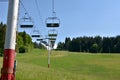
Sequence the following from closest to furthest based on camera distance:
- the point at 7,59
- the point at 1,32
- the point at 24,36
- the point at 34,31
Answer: the point at 7,59, the point at 34,31, the point at 1,32, the point at 24,36

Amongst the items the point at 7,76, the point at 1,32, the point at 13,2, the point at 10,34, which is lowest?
the point at 7,76

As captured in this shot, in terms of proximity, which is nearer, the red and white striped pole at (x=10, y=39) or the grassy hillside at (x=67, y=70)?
the red and white striped pole at (x=10, y=39)

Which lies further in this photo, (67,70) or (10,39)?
(67,70)

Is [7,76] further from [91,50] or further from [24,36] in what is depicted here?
[91,50]

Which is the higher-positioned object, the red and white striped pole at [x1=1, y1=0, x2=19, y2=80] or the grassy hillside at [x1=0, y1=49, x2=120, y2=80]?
the red and white striped pole at [x1=1, y1=0, x2=19, y2=80]

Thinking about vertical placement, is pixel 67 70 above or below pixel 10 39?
below

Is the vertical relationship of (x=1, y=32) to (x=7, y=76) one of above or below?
above

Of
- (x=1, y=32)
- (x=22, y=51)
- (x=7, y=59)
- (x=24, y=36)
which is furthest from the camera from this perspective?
(x=24, y=36)

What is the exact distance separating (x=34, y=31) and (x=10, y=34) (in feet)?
132

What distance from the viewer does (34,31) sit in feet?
169

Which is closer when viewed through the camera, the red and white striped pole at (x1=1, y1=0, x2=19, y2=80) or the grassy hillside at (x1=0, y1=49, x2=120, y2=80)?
the red and white striped pole at (x1=1, y1=0, x2=19, y2=80)

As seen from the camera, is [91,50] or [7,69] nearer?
[7,69]

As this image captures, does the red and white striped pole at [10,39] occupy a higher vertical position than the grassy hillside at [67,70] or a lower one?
higher

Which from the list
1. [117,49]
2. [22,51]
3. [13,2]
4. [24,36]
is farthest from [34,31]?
[117,49]
